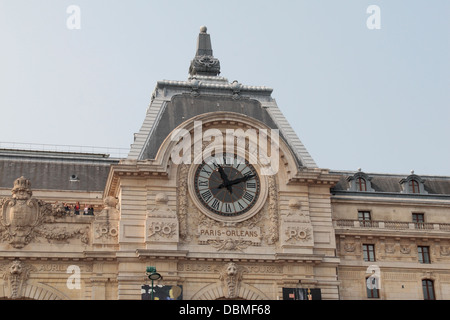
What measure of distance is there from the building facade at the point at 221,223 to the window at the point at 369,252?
7 cm

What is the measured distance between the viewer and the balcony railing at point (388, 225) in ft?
198

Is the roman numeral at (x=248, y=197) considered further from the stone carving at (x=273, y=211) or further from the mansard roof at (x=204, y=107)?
the mansard roof at (x=204, y=107)

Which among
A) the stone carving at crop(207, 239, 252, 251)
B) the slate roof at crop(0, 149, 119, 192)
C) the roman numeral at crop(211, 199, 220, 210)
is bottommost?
the stone carving at crop(207, 239, 252, 251)

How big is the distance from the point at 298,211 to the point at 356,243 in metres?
4.68

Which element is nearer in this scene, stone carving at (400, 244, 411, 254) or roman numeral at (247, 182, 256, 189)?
roman numeral at (247, 182, 256, 189)

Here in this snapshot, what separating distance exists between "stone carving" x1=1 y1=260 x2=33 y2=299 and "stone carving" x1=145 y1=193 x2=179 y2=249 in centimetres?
769

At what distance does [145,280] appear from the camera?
181 ft

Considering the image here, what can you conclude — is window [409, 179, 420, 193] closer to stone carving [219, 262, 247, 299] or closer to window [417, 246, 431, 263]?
window [417, 246, 431, 263]

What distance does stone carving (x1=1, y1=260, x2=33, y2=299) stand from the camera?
2116 inches

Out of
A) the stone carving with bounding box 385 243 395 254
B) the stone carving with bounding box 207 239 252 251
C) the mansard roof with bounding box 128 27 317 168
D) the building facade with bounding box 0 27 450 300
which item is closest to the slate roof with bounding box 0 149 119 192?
the building facade with bounding box 0 27 450 300

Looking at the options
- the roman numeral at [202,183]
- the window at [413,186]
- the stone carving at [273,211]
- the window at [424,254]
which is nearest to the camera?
the stone carving at [273,211]

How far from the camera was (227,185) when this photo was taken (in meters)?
58.6

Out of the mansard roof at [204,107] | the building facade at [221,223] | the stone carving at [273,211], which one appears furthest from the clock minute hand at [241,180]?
the mansard roof at [204,107]
